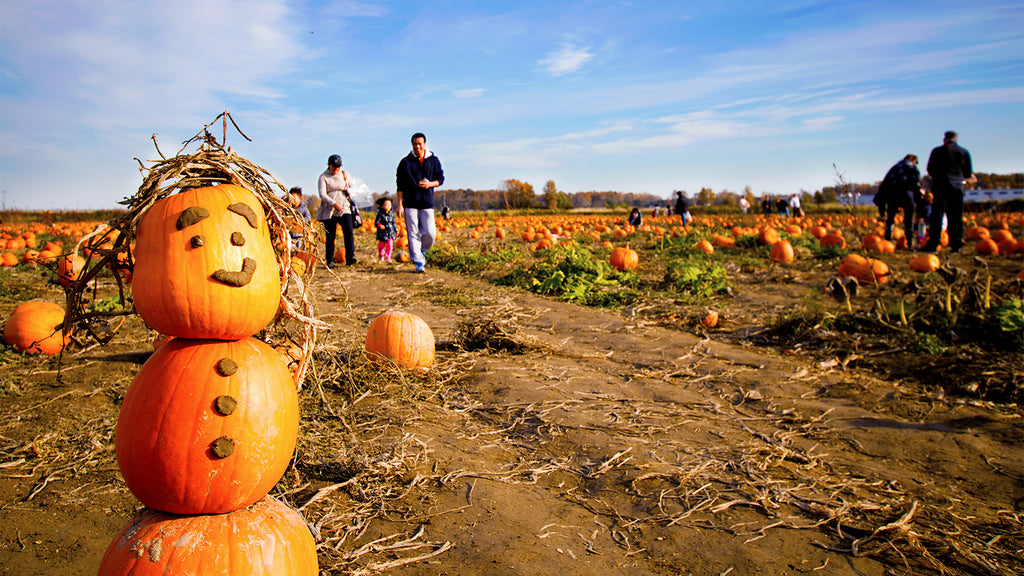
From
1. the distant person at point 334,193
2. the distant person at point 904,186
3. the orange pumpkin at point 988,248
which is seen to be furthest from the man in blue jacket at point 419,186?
the orange pumpkin at point 988,248

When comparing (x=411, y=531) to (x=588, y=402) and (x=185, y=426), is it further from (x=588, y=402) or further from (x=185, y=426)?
(x=588, y=402)

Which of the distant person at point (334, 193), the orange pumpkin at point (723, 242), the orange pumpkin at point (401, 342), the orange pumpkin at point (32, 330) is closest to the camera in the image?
the orange pumpkin at point (401, 342)

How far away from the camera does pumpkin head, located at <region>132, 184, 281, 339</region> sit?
1.95 metres

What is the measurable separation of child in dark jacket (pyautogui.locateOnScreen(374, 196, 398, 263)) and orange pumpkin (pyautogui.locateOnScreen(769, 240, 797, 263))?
752 centimetres

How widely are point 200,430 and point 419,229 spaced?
7.92 m

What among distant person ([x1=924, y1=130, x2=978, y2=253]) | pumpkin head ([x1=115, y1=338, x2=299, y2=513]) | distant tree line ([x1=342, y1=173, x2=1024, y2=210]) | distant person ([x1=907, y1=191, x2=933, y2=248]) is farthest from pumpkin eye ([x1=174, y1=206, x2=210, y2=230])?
distant tree line ([x1=342, y1=173, x2=1024, y2=210])

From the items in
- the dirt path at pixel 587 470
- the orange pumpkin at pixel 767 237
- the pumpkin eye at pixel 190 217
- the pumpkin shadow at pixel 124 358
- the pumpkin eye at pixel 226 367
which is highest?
the pumpkin eye at pixel 190 217

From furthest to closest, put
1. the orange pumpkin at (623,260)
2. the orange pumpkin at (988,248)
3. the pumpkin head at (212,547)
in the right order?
the orange pumpkin at (988,248)
the orange pumpkin at (623,260)
the pumpkin head at (212,547)

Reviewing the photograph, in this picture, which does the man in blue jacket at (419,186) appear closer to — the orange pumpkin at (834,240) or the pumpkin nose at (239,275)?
the pumpkin nose at (239,275)

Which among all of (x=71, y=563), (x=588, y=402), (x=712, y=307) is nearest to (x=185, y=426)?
(x=71, y=563)

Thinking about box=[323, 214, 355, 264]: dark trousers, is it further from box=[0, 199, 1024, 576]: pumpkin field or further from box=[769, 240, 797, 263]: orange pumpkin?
box=[769, 240, 797, 263]: orange pumpkin

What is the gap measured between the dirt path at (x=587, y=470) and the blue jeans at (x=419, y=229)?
4494 millimetres

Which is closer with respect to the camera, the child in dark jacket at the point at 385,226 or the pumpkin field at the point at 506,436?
the pumpkin field at the point at 506,436

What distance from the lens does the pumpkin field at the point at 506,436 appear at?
203cm
